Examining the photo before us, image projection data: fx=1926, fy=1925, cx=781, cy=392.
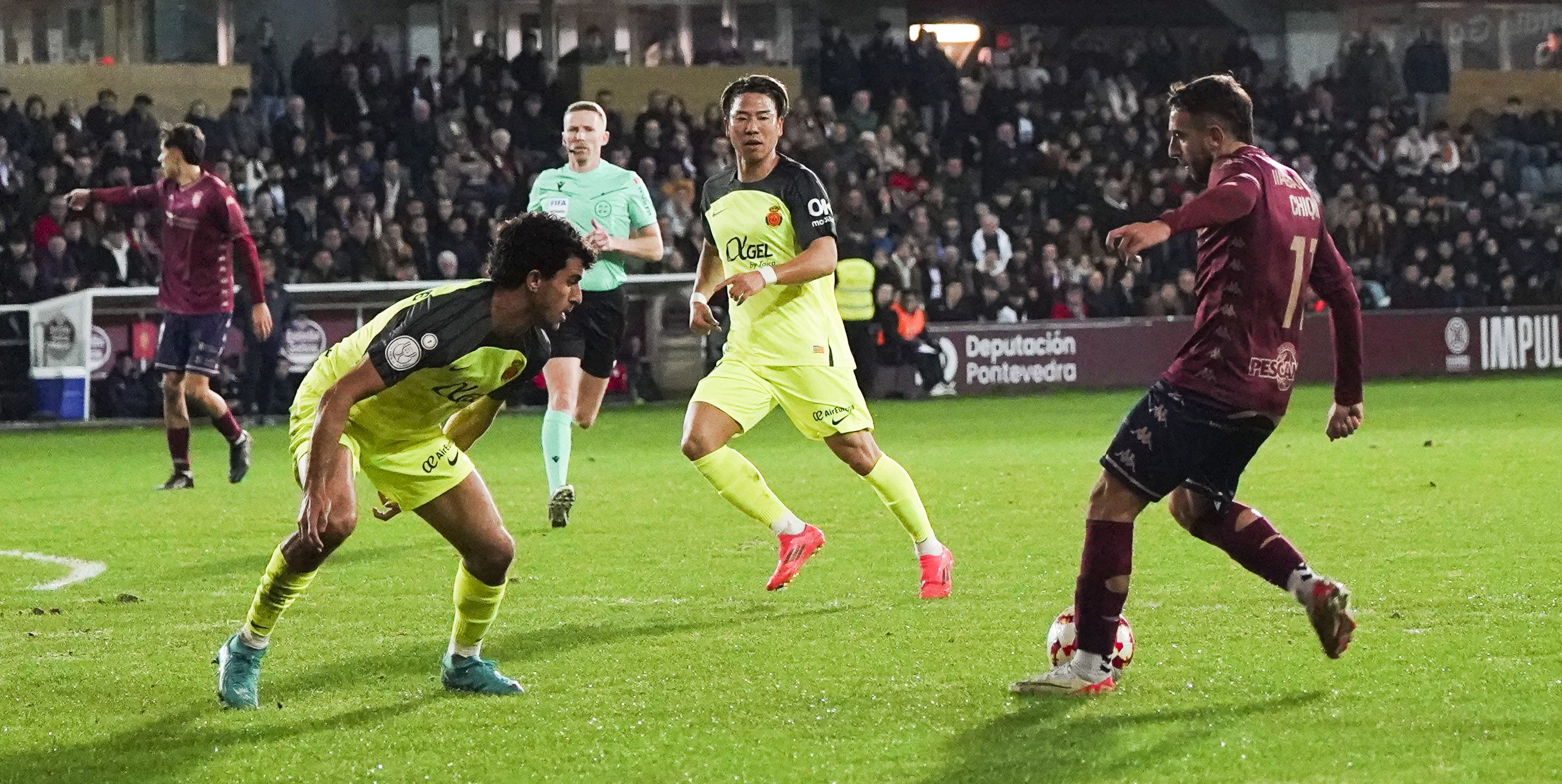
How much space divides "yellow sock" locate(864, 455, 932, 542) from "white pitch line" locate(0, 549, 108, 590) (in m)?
3.47

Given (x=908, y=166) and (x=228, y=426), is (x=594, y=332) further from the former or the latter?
(x=908, y=166)

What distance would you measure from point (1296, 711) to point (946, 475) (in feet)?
23.9

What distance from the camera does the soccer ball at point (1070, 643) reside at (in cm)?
555

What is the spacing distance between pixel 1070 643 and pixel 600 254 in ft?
15.9

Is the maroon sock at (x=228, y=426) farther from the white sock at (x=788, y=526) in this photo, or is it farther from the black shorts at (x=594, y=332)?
the white sock at (x=788, y=526)

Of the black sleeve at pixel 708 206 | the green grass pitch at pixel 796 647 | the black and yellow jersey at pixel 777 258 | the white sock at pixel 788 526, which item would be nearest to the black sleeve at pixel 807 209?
the black and yellow jersey at pixel 777 258

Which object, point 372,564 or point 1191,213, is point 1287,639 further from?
point 372,564

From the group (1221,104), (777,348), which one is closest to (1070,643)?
(1221,104)

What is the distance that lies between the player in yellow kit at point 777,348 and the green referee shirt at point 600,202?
7.80ft

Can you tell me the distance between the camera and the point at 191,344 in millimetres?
12148

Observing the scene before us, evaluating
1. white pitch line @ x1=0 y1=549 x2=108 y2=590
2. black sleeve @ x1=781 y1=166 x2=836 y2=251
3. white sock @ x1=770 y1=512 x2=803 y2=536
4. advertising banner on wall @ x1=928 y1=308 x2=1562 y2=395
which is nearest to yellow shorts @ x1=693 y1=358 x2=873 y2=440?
white sock @ x1=770 y1=512 x2=803 y2=536

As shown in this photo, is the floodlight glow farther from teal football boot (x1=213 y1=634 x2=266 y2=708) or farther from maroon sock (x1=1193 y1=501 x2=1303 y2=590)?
teal football boot (x1=213 y1=634 x2=266 y2=708)

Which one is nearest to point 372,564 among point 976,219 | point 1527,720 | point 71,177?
point 1527,720

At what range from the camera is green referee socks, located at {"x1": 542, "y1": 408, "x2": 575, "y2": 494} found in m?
9.83
